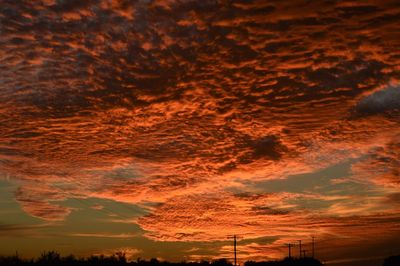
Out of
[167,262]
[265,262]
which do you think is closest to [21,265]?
[167,262]

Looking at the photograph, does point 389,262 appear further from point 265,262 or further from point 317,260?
point 265,262

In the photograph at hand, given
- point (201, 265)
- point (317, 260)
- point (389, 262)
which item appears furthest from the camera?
point (317, 260)

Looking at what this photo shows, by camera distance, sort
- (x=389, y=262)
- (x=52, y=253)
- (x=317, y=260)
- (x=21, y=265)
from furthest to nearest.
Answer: (x=317, y=260) < (x=389, y=262) < (x=52, y=253) < (x=21, y=265)

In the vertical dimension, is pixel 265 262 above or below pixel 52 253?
below

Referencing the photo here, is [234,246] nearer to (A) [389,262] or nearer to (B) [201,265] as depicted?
(B) [201,265]

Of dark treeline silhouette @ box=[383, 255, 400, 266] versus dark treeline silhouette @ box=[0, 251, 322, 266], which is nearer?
dark treeline silhouette @ box=[0, 251, 322, 266]

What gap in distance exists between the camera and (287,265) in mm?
101250

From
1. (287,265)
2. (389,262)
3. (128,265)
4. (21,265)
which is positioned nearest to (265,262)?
(287,265)

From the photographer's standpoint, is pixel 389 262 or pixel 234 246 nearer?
pixel 234 246

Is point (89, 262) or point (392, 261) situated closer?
point (89, 262)

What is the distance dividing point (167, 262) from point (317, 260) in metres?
62.8

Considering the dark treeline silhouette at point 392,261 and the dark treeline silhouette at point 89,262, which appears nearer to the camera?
the dark treeline silhouette at point 89,262

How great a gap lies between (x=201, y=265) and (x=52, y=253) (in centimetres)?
3039

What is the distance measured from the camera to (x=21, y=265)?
152ft
